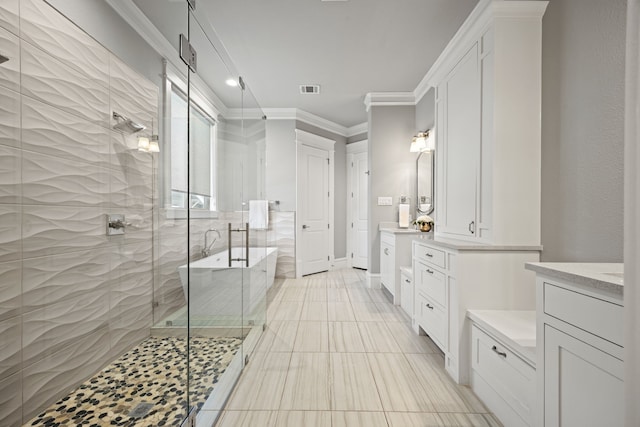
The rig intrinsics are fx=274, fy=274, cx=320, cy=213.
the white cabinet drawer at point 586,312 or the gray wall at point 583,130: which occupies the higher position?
the gray wall at point 583,130

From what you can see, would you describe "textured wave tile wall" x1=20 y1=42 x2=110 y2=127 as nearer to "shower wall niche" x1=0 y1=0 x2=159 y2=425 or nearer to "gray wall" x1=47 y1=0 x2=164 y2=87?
"shower wall niche" x1=0 y1=0 x2=159 y2=425

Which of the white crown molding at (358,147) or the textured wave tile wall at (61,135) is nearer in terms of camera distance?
the textured wave tile wall at (61,135)

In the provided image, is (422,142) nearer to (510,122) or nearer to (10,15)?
(510,122)

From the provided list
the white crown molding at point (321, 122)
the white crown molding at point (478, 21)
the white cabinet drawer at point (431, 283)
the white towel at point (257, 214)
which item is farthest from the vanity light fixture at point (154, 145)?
the white crown molding at point (321, 122)

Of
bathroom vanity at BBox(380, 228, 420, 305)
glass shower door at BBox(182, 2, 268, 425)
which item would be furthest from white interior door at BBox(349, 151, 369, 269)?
glass shower door at BBox(182, 2, 268, 425)

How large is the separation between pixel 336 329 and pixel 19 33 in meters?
2.73

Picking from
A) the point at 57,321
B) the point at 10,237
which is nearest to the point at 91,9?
the point at 10,237

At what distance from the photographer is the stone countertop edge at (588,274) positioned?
82 centimetres

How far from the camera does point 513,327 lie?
1502mm

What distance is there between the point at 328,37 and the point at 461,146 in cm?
160

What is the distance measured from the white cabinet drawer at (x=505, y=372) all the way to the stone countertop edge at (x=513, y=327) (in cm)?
4

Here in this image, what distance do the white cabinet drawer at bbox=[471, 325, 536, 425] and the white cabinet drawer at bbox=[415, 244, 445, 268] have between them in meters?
0.49

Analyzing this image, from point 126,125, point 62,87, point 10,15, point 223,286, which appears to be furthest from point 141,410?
point 10,15

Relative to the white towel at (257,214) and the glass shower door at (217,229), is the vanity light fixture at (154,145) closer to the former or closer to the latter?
the glass shower door at (217,229)
